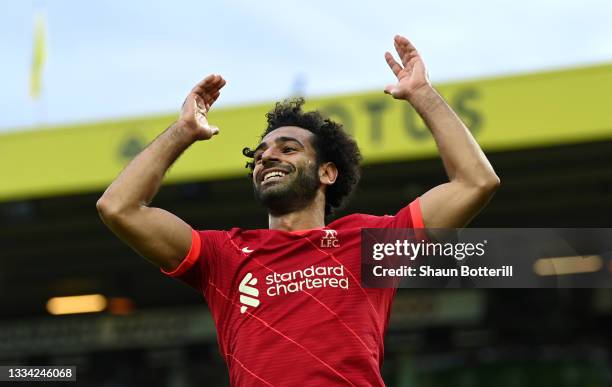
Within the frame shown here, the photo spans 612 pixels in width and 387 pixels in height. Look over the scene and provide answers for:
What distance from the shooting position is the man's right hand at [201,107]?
421 cm

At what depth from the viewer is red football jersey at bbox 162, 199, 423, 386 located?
3842mm

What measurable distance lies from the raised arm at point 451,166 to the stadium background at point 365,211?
6561 mm

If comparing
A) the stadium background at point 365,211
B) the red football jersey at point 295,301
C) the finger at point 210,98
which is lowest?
the red football jersey at point 295,301

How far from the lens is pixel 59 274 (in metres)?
18.4

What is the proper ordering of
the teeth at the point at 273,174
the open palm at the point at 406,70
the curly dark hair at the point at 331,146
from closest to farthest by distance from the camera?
the open palm at the point at 406,70 → the teeth at the point at 273,174 → the curly dark hair at the point at 331,146

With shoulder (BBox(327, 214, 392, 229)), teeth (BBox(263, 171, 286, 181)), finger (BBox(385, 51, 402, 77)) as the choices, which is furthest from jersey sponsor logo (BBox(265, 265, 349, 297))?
finger (BBox(385, 51, 402, 77))

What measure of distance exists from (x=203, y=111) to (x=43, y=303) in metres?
16.0

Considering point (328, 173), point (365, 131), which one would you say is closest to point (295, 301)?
point (328, 173)

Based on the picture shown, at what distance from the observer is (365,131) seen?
11086 mm

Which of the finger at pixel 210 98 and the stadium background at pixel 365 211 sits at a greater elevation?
the stadium background at pixel 365 211

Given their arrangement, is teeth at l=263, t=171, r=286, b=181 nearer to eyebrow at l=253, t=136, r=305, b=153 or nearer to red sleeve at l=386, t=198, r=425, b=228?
eyebrow at l=253, t=136, r=305, b=153

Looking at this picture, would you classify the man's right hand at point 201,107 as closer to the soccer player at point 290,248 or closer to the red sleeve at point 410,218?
the soccer player at point 290,248

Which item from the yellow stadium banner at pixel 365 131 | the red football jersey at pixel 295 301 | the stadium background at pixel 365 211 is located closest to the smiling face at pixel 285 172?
the red football jersey at pixel 295 301

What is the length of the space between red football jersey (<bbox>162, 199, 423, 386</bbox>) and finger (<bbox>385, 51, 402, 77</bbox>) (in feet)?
1.75
